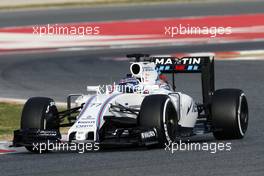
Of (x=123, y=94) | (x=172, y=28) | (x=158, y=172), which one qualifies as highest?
(x=172, y=28)

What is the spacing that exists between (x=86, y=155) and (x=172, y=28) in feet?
75.6

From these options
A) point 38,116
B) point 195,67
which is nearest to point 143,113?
point 38,116

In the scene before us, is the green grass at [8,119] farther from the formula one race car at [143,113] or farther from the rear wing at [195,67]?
the rear wing at [195,67]

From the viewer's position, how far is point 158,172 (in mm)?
11438

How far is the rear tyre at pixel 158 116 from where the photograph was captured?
43.9 ft

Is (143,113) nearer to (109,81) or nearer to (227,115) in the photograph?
(227,115)

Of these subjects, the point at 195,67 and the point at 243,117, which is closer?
the point at 243,117

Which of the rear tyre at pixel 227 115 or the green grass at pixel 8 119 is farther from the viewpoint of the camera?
the green grass at pixel 8 119

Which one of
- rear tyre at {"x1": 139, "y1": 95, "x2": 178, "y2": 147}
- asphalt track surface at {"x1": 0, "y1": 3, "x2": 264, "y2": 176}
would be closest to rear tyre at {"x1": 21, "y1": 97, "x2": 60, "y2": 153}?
asphalt track surface at {"x1": 0, "y1": 3, "x2": 264, "y2": 176}

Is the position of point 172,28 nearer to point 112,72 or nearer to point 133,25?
point 133,25

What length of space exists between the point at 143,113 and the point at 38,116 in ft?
5.01

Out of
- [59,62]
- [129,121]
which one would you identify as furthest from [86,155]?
[59,62]

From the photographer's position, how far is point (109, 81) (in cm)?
2403

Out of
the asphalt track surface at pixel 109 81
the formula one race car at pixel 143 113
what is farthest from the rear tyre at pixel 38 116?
the asphalt track surface at pixel 109 81
